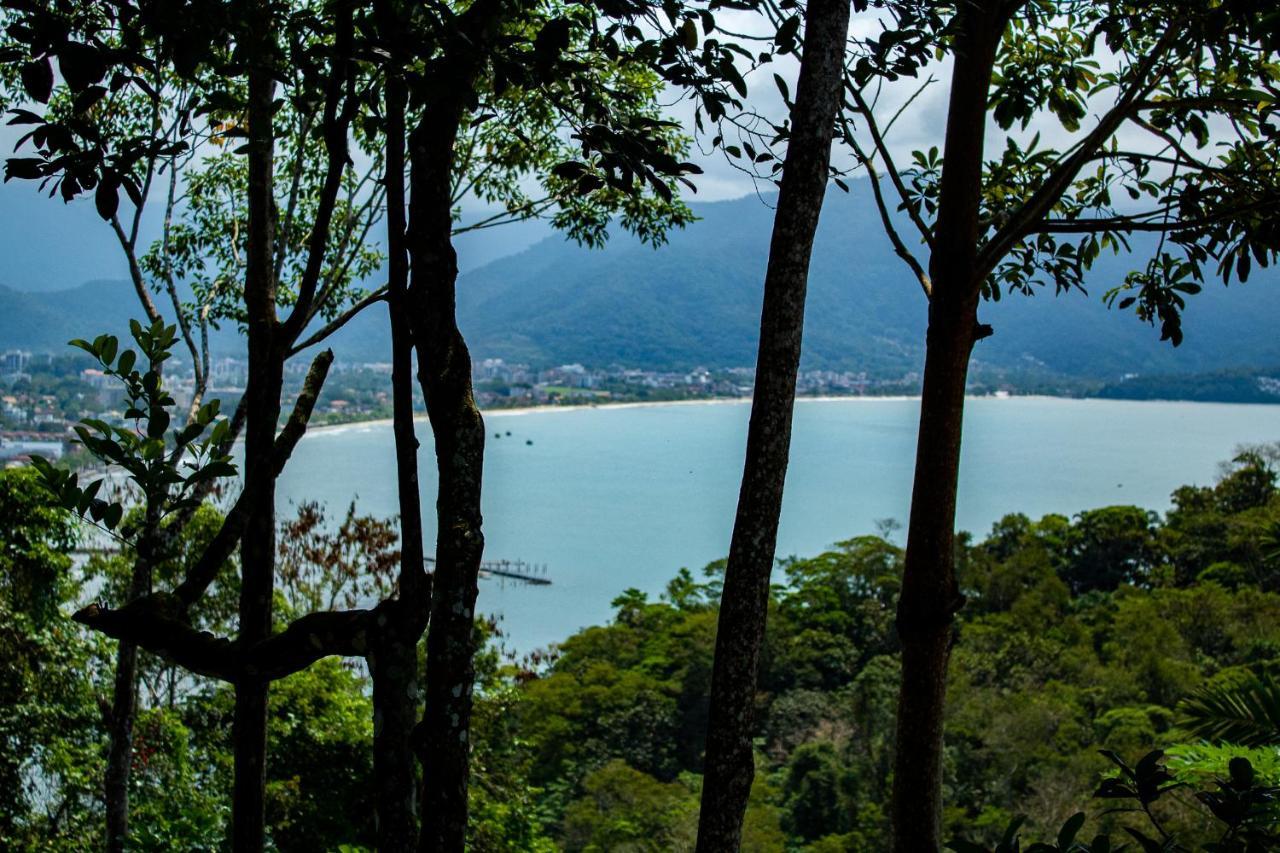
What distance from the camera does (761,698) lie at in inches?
690

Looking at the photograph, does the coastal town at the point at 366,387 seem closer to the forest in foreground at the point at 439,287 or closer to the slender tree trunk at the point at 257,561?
the forest in foreground at the point at 439,287

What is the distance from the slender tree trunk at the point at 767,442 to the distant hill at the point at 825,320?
73.7m

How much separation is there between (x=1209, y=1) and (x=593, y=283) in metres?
89.7

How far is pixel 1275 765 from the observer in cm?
195

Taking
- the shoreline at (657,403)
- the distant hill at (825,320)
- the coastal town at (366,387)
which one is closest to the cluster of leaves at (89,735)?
the coastal town at (366,387)

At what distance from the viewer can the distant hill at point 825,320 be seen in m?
81.0

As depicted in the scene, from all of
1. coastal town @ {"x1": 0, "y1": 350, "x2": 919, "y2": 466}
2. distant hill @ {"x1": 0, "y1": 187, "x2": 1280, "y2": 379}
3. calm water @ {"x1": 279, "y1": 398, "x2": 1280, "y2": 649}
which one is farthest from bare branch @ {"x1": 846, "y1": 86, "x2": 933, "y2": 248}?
distant hill @ {"x1": 0, "y1": 187, "x2": 1280, "y2": 379}

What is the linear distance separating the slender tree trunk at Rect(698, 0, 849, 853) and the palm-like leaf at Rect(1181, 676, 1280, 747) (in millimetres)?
1384

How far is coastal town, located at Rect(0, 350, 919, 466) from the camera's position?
2523 centimetres

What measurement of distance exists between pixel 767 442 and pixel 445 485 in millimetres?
516

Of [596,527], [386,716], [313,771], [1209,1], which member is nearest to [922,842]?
[386,716]

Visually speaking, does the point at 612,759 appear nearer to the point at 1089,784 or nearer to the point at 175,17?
the point at 1089,784

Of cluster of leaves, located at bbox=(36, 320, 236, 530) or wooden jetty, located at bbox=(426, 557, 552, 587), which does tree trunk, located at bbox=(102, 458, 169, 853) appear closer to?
cluster of leaves, located at bbox=(36, 320, 236, 530)

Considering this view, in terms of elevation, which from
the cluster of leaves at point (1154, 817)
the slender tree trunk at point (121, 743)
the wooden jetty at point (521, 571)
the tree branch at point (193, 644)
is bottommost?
the wooden jetty at point (521, 571)
